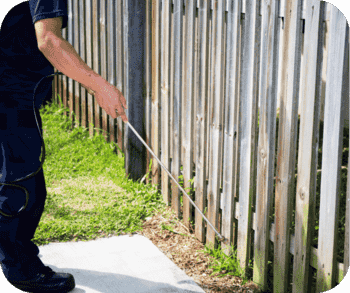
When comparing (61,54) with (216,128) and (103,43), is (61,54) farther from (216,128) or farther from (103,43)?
(103,43)

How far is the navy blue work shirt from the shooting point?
306 cm

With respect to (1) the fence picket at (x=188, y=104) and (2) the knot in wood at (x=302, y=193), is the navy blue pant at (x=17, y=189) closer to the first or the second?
(1) the fence picket at (x=188, y=104)

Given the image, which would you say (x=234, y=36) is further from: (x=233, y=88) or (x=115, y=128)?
(x=115, y=128)

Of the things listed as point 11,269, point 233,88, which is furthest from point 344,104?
point 11,269

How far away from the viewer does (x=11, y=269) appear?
3.15 m

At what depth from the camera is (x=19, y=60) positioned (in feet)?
10.3

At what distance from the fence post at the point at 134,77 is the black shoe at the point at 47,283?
1652 mm

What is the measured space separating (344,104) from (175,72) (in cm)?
172

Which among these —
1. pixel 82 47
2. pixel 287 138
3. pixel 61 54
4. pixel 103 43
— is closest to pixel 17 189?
pixel 61 54

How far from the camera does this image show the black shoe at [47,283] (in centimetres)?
319

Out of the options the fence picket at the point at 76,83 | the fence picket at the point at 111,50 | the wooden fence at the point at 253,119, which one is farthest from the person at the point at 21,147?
the fence picket at the point at 76,83

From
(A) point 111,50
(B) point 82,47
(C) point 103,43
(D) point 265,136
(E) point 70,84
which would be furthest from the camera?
(E) point 70,84

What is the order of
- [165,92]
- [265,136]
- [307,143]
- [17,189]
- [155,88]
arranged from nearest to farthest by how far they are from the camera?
1. [307,143]
2. [265,136]
3. [17,189]
4. [165,92]
5. [155,88]

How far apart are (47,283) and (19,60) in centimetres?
142
